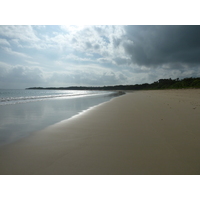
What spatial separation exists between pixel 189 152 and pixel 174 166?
845 mm

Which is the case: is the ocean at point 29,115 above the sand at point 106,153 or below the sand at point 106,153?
below

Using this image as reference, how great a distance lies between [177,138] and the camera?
4.21 meters

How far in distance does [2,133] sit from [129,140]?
4.62 meters

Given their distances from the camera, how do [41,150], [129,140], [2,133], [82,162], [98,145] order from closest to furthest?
[82,162]
[41,150]
[98,145]
[129,140]
[2,133]

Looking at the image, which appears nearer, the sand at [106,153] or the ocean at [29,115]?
→ the sand at [106,153]

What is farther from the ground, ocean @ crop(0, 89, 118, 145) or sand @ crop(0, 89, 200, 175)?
sand @ crop(0, 89, 200, 175)

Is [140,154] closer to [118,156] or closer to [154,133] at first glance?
[118,156]

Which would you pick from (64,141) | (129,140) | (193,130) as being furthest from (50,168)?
(193,130)

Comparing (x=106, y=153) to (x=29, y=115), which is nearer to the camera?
(x=106, y=153)

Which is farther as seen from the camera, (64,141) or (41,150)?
(64,141)

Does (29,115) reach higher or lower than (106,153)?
lower

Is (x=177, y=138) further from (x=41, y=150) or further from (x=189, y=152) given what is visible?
(x=41, y=150)

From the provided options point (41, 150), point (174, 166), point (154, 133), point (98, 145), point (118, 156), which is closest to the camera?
point (174, 166)

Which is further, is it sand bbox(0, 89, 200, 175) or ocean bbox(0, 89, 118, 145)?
ocean bbox(0, 89, 118, 145)
